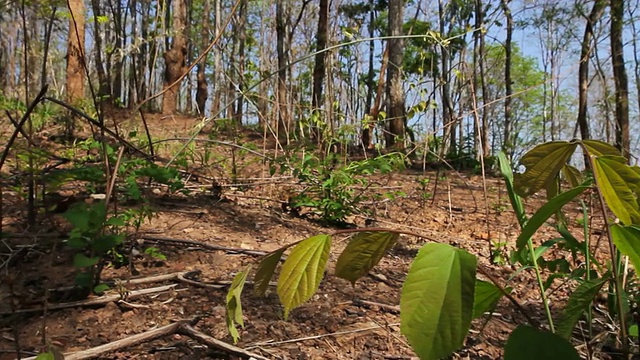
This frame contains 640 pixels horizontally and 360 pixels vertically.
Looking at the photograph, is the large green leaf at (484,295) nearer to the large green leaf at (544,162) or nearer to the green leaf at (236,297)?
the large green leaf at (544,162)

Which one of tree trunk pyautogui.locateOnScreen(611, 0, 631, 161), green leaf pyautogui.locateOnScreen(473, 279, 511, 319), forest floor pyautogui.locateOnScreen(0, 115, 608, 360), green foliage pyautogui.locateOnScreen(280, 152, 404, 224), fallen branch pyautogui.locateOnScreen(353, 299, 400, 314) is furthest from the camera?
tree trunk pyautogui.locateOnScreen(611, 0, 631, 161)

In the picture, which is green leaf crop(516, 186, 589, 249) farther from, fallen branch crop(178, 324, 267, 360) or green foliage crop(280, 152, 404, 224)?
green foliage crop(280, 152, 404, 224)

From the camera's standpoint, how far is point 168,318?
130 cm

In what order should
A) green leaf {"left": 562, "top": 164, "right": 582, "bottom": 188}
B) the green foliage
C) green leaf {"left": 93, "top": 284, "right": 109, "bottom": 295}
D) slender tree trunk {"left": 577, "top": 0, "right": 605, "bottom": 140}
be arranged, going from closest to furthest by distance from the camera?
green leaf {"left": 562, "top": 164, "right": 582, "bottom": 188}
green leaf {"left": 93, "top": 284, "right": 109, "bottom": 295}
the green foliage
slender tree trunk {"left": 577, "top": 0, "right": 605, "bottom": 140}

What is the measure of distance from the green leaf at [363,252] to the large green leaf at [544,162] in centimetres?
23

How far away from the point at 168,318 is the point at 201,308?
0.34ft

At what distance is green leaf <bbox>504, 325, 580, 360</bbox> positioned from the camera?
44 centimetres

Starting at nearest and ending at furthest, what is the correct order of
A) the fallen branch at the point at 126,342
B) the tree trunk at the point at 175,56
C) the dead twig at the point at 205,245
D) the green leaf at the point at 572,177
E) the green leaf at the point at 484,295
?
the green leaf at the point at 484,295 < the green leaf at the point at 572,177 < the fallen branch at the point at 126,342 < the dead twig at the point at 205,245 < the tree trunk at the point at 175,56

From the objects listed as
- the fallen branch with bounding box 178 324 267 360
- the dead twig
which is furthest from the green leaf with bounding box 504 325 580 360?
the dead twig

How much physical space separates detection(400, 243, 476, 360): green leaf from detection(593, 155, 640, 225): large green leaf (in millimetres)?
209

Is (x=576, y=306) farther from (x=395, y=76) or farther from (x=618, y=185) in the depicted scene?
(x=395, y=76)

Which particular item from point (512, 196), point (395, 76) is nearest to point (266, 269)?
point (512, 196)

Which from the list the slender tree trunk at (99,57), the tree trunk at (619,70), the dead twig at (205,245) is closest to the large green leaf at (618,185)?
the slender tree trunk at (99,57)

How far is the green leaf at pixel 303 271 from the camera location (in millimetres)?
455
